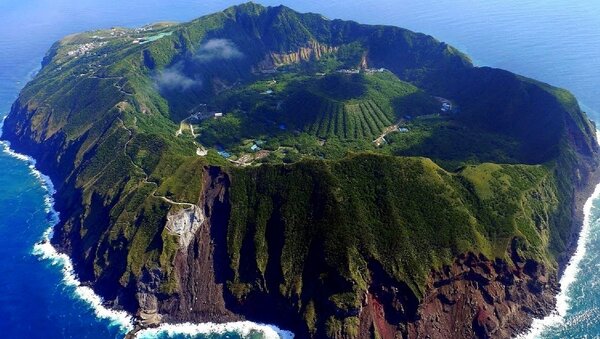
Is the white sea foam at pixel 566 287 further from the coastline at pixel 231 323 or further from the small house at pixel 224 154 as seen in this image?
the small house at pixel 224 154

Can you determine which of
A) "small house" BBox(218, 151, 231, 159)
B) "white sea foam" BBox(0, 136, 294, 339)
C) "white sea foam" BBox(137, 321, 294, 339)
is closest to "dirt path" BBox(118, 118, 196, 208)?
"white sea foam" BBox(0, 136, 294, 339)

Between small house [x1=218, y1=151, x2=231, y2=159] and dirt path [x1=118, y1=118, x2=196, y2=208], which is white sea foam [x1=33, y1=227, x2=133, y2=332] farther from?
small house [x1=218, y1=151, x2=231, y2=159]

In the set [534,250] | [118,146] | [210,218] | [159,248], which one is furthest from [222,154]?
[534,250]

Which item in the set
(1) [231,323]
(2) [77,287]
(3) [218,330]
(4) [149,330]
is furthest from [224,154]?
(3) [218,330]

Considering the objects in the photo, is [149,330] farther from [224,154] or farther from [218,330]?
[224,154]

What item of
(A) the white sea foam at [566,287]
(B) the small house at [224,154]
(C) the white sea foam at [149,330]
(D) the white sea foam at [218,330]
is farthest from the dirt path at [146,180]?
(A) the white sea foam at [566,287]

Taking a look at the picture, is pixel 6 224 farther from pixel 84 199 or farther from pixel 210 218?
pixel 210 218

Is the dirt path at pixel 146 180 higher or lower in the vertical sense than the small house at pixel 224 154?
higher
